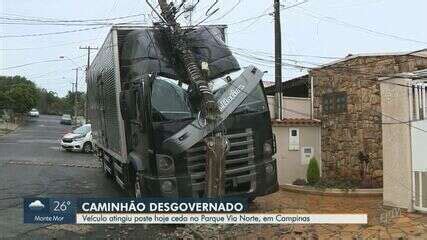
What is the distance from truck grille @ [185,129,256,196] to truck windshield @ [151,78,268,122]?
536 millimetres

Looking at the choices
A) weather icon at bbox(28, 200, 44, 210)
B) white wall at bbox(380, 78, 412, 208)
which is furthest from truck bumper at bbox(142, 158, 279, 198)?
white wall at bbox(380, 78, 412, 208)

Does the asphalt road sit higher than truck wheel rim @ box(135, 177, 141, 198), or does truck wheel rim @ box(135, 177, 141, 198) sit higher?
truck wheel rim @ box(135, 177, 141, 198)

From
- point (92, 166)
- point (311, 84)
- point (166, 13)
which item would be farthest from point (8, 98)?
point (166, 13)

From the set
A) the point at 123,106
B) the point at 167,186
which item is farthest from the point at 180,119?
the point at 123,106

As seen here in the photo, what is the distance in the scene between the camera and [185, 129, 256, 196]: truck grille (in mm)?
10570

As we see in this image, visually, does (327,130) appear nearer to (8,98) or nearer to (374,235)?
(374,235)

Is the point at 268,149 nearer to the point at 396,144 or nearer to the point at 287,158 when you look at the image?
the point at 396,144

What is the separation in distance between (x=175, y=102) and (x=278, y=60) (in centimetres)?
815

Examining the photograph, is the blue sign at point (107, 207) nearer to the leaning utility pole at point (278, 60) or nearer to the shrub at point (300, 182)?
the shrub at point (300, 182)

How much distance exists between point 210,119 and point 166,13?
263cm

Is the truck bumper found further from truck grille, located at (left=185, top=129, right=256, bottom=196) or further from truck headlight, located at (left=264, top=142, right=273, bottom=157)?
truck headlight, located at (left=264, top=142, right=273, bottom=157)

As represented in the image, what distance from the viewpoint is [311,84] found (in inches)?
736

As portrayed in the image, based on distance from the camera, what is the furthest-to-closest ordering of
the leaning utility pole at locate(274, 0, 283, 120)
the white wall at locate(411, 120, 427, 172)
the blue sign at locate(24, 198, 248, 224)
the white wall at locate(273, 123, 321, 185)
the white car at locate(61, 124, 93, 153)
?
the white car at locate(61, 124, 93, 153), the leaning utility pole at locate(274, 0, 283, 120), the white wall at locate(273, 123, 321, 185), the white wall at locate(411, 120, 427, 172), the blue sign at locate(24, 198, 248, 224)

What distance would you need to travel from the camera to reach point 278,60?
1834cm
